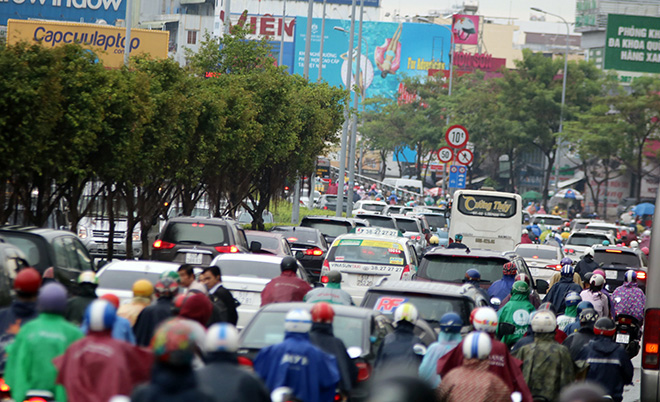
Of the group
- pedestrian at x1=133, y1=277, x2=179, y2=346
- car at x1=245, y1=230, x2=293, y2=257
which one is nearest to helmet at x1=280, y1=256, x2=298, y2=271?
pedestrian at x1=133, y1=277, x2=179, y2=346

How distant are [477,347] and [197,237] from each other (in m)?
12.2

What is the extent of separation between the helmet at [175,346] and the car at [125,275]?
272 inches

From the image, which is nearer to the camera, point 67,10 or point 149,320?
point 149,320

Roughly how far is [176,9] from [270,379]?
109 metres

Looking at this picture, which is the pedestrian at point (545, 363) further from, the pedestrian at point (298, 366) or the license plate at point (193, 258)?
the license plate at point (193, 258)

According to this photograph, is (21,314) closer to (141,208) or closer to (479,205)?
(141,208)

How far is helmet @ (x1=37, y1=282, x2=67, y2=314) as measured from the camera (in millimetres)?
7164

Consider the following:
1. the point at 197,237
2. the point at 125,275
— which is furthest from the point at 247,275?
the point at 197,237

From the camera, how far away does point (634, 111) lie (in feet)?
192

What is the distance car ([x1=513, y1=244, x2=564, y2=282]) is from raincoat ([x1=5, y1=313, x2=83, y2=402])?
16557 millimetres

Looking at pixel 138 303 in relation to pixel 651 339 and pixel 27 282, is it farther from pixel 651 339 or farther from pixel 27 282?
pixel 651 339

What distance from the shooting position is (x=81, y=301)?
952cm

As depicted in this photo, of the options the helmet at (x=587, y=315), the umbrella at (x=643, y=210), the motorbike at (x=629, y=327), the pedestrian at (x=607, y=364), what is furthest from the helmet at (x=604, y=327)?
the umbrella at (x=643, y=210)

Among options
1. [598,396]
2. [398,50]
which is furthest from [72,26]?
[398,50]
